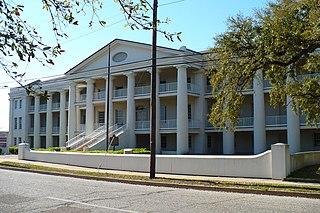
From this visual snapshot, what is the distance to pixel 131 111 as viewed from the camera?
126ft

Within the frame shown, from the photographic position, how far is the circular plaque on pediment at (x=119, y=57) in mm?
39469

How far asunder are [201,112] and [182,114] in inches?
127

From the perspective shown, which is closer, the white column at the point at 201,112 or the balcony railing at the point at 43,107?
the white column at the point at 201,112

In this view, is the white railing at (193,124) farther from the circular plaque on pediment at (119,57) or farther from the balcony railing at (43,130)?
the balcony railing at (43,130)

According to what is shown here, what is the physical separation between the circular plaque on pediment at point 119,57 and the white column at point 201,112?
7.77m

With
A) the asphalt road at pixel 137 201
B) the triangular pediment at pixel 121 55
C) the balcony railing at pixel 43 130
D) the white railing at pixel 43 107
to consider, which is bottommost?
the asphalt road at pixel 137 201

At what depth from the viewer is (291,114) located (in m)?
30.8

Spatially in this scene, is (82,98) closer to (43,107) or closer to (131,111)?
(131,111)

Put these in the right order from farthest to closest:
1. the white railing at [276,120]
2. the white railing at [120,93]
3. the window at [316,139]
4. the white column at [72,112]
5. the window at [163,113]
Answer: the white column at [72,112]
the white railing at [120,93]
the window at [163,113]
the window at [316,139]
the white railing at [276,120]

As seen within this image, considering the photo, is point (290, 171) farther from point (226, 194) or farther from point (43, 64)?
point (43, 64)

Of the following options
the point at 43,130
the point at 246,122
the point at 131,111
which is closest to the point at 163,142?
the point at 131,111

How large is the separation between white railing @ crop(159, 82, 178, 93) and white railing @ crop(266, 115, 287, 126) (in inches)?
360

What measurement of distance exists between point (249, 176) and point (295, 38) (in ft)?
22.5

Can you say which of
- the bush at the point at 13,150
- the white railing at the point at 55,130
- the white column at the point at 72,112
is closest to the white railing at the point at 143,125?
the white column at the point at 72,112
